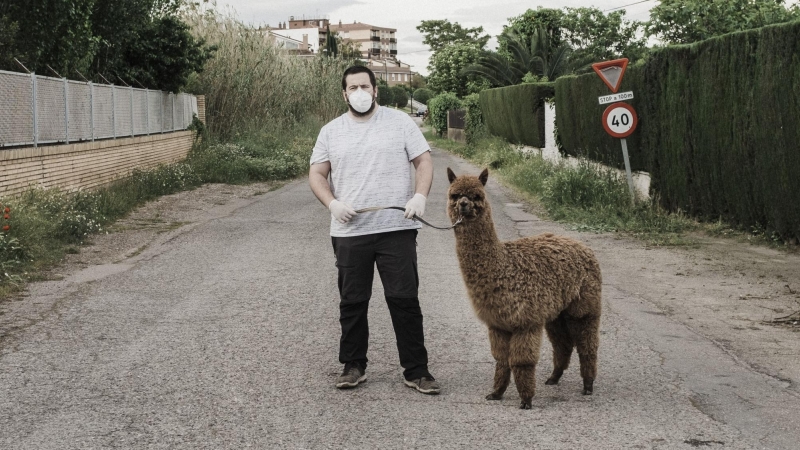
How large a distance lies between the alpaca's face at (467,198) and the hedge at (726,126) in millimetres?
7232

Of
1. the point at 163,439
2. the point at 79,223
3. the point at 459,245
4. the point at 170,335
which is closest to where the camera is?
the point at 163,439

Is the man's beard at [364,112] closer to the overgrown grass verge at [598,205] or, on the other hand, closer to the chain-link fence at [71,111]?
the overgrown grass verge at [598,205]

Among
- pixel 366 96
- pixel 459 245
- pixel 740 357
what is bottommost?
pixel 740 357

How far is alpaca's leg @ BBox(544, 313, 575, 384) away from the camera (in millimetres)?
5500

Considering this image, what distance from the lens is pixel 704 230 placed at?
13156mm

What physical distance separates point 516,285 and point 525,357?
382mm

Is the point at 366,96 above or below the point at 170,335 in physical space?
above

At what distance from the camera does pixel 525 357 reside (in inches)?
194

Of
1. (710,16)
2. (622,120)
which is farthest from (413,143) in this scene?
(710,16)

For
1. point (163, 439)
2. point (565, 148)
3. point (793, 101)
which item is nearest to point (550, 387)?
point (163, 439)

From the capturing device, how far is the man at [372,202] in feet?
17.8

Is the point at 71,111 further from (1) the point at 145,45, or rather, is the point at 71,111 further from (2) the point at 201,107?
(2) the point at 201,107

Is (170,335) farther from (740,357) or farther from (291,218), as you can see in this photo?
(291,218)

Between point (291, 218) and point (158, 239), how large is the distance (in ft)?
10.2
